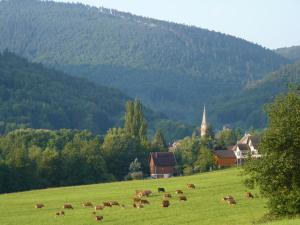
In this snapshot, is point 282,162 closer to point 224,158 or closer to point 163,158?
point 224,158

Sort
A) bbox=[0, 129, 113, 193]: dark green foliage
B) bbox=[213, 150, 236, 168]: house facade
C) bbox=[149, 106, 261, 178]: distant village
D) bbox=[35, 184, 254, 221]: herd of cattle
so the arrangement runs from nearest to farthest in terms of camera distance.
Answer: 1. bbox=[35, 184, 254, 221]: herd of cattle
2. bbox=[0, 129, 113, 193]: dark green foliage
3. bbox=[213, 150, 236, 168]: house facade
4. bbox=[149, 106, 261, 178]: distant village

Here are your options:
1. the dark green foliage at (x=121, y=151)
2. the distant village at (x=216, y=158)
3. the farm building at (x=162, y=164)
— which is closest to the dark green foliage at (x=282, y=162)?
the dark green foliage at (x=121, y=151)

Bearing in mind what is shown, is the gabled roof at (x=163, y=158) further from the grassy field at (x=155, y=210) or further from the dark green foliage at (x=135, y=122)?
the grassy field at (x=155, y=210)

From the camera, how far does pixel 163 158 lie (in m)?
130

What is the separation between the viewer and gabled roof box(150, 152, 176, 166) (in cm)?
12914

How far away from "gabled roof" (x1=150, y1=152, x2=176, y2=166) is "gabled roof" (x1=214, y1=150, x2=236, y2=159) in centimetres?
783

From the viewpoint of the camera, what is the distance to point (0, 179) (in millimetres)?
97250

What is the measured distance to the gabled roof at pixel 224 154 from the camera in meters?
130

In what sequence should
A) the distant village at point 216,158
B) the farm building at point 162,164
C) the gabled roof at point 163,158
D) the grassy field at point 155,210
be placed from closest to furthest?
the grassy field at point 155,210 → the distant village at point 216,158 → the farm building at point 162,164 → the gabled roof at point 163,158

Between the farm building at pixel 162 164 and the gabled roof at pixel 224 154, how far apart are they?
305 inches

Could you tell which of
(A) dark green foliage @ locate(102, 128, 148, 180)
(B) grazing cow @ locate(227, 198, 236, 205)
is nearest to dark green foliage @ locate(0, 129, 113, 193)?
(A) dark green foliage @ locate(102, 128, 148, 180)

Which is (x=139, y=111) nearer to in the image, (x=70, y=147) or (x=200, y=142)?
(x=200, y=142)

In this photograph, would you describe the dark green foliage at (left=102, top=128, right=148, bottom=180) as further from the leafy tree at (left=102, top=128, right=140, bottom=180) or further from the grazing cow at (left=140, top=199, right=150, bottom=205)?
the grazing cow at (left=140, top=199, right=150, bottom=205)

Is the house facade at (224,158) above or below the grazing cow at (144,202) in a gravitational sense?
above
